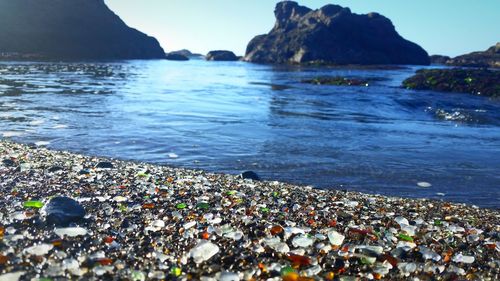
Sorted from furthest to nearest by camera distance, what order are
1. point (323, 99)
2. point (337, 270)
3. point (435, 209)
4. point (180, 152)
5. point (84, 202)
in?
point (323, 99), point (180, 152), point (435, 209), point (84, 202), point (337, 270)

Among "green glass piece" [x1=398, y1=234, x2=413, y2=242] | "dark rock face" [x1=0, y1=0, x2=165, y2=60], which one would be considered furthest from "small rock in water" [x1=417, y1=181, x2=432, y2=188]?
"dark rock face" [x1=0, y1=0, x2=165, y2=60]

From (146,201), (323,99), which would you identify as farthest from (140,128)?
(323,99)

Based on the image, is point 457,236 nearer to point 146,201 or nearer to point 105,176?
point 146,201

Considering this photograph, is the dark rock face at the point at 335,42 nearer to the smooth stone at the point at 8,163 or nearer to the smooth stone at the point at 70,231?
the smooth stone at the point at 8,163

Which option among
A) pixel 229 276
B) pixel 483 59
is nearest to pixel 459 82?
pixel 229 276

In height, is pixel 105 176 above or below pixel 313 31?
below

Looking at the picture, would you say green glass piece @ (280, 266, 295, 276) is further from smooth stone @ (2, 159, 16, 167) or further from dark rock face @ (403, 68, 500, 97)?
dark rock face @ (403, 68, 500, 97)
